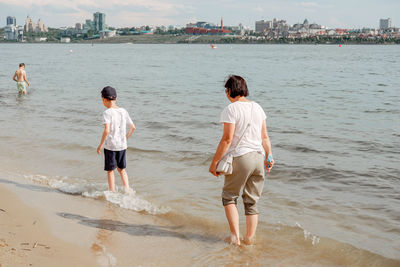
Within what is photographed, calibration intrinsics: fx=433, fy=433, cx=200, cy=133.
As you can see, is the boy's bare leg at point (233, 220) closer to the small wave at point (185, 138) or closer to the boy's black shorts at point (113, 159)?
the boy's black shorts at point (113, 159)

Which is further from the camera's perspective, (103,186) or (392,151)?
(392,151)

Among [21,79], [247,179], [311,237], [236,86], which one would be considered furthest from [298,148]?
[21,79]

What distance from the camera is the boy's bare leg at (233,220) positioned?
484 centimetres

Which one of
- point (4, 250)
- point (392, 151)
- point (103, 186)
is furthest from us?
point (392, 151)

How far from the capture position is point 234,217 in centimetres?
492

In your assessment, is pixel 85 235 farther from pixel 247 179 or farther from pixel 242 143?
pixel 242 143

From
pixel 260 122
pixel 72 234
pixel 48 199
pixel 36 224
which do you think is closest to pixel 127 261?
pixel 72 234

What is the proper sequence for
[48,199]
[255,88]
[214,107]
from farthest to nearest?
[255,88]
[214,107]
[48,199]

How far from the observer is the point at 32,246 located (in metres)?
4.66

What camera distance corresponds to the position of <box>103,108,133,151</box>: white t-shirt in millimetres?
6152

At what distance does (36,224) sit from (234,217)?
247cm

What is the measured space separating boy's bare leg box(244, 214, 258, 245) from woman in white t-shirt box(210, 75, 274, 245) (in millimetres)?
261

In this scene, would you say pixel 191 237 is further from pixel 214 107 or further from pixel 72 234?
pixel 214 107

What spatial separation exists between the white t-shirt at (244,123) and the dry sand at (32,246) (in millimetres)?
1944
